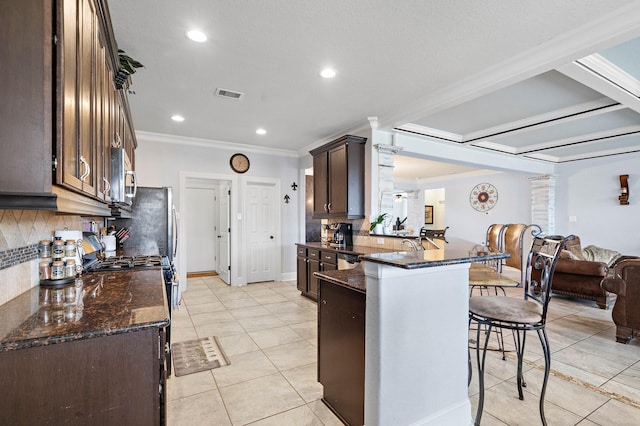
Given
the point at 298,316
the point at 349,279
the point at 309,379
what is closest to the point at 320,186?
the point at 298,316

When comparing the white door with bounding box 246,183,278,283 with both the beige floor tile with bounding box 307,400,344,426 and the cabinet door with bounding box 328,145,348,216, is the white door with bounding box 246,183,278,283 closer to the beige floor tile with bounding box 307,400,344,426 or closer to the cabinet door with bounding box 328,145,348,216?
the cabinet door with bounding box 328,145,348,216

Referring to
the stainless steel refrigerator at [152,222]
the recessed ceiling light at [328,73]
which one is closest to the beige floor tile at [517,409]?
the recessed ceiling light at [328,73]

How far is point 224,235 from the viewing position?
6324 mm

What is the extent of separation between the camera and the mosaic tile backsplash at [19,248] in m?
1.29

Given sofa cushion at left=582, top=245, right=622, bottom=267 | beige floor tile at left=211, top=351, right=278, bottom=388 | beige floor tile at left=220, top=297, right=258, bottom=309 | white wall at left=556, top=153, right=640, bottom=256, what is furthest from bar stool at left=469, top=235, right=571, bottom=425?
white wall at left=556, top=153, right=640, bottom=256

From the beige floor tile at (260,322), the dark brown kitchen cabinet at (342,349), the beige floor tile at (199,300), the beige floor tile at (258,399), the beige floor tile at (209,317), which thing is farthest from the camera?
the beige floor tile at (199,300)

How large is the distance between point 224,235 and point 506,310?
5.40 meters

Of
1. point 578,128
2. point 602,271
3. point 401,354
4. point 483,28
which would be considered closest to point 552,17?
point 483,28

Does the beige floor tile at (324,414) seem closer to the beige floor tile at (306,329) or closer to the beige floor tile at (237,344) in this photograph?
the beige floor tile at (237,344)

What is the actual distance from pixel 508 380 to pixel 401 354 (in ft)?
4.52

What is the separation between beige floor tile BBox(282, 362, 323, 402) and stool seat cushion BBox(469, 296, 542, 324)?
3.97 feet

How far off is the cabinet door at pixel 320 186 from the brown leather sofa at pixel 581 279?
3285 millimetres

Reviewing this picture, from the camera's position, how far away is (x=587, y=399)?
213cm

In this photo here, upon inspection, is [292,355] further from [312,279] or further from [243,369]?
[312,279]
